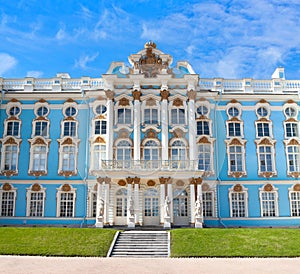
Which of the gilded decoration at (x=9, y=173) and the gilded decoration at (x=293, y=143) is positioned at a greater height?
the gilded decoration at (x=293, y=143)

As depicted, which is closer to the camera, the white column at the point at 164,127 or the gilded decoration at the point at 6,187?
the white column at the point at 164,127

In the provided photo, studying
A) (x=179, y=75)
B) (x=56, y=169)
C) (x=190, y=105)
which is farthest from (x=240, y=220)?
(x=56, y=169)

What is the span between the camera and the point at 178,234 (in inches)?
885

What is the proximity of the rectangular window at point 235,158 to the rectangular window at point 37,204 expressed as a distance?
14105mm

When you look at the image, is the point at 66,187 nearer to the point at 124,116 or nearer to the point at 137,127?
the point at 124,116

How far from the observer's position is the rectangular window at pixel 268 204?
102ft

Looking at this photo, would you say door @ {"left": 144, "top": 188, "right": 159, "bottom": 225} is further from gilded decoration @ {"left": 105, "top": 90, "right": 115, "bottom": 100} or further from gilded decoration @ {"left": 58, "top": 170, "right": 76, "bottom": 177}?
gilded decoration @ {"left": 105, "top": 90, "right": 115, "bottom": 100}

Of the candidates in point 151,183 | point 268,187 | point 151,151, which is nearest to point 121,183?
point 151,183

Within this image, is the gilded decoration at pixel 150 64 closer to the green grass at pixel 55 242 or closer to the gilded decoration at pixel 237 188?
the gilded decoration at pixel 237 188

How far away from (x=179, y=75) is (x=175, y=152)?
18.9 feet

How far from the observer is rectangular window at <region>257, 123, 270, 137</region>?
106 ft

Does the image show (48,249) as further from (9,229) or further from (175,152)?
(175,152)

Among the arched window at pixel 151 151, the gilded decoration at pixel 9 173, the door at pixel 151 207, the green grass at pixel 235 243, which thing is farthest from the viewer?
the gilded decoration at pixel 9 173

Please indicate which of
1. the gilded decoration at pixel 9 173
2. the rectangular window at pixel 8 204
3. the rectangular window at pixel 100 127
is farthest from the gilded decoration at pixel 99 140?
the rectangular window at pixel 8 204
